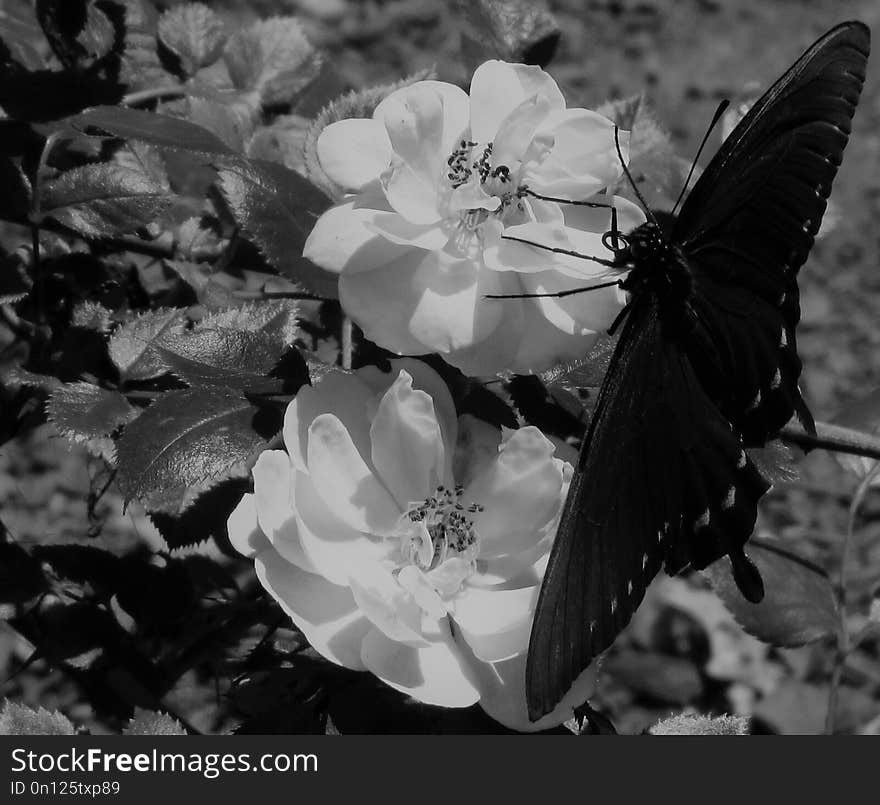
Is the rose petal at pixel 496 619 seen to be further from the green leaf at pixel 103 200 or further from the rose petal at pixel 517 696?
the green leaf at pixel 103 200

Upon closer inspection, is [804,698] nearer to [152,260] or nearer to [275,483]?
[152,260]

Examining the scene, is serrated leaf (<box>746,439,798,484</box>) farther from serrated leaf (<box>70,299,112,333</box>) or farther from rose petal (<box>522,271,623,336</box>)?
serrated leaf (<box>70,299,112,333</box>)

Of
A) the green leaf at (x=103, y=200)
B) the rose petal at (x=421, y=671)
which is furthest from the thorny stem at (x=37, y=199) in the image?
the rose petal at (x=421, y=671)

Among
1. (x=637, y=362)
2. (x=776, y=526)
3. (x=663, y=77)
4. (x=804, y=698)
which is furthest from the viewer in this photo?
(x=663, y=77)

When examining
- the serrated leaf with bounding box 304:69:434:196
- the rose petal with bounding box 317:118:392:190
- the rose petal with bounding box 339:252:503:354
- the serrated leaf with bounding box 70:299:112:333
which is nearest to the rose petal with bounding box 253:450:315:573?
the rose petal with bounding box 339:252:503:354

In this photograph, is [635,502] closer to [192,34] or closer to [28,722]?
[28,722]

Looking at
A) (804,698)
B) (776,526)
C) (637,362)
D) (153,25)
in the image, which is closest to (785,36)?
(776,526)
